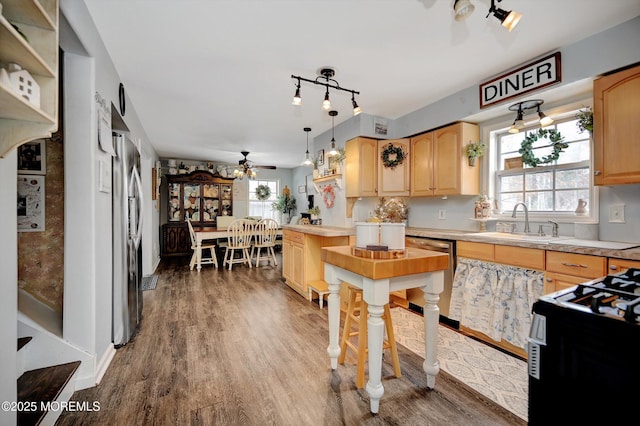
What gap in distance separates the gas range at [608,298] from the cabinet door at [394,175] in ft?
8.33

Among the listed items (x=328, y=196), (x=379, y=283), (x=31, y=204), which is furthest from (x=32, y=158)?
(x=328, y=196)

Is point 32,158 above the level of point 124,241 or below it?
above

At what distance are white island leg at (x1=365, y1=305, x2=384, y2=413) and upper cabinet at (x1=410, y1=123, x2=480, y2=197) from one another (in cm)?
208

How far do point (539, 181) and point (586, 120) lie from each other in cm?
68

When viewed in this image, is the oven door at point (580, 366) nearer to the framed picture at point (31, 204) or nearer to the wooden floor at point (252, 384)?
the wooden floor at point (252, 384)

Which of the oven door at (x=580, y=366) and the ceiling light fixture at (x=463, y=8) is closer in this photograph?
the oven door at (x=580, y=366)

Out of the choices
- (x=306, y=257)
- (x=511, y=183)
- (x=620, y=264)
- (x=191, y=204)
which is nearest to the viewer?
(x=620, y=264)

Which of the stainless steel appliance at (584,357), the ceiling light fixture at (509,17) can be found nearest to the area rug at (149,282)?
the stainless steel appliance at (584,357)

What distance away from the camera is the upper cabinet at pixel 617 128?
186 cm

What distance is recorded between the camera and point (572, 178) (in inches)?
98.7

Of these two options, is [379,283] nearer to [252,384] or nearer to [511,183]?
[252,384]

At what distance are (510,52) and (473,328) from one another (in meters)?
2.34

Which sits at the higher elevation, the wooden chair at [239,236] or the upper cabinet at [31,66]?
the upper cabinet at [31,66]

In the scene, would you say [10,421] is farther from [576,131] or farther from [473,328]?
[576,131]
